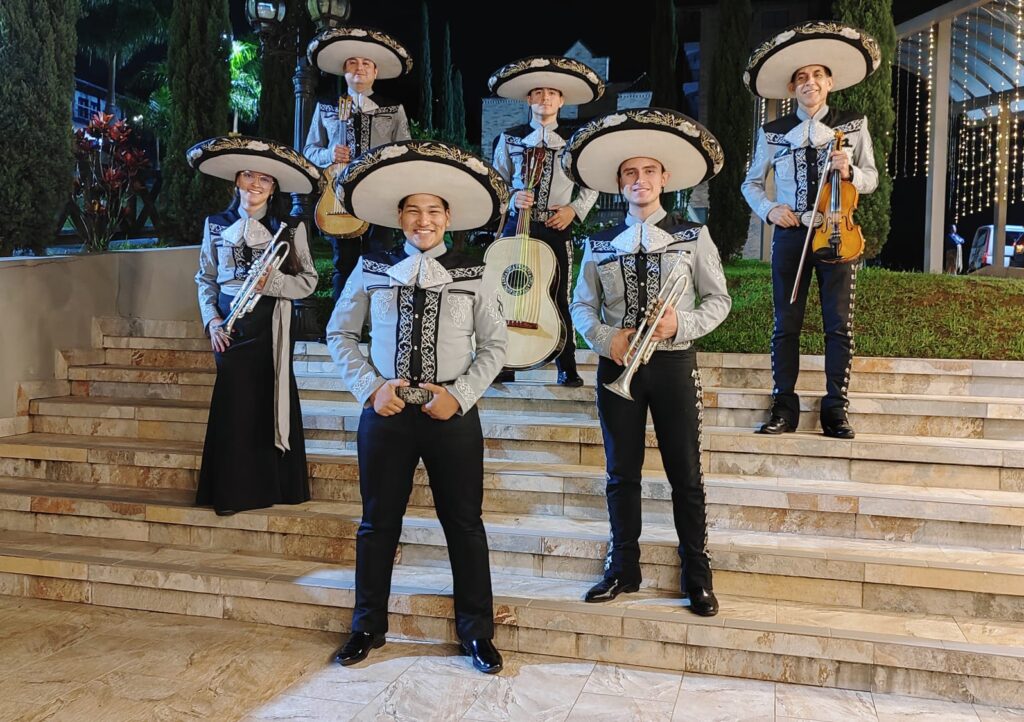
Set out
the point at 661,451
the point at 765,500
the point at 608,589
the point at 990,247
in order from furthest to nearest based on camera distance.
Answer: the point at 990,247, the point at 765,500, the point at 608,589, the point at 661,451

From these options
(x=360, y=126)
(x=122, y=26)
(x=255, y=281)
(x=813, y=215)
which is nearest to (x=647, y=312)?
(x=813, y=215)

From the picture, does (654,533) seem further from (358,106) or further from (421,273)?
(358,106)

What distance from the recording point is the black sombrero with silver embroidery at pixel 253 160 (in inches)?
180

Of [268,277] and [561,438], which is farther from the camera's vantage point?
[561,438]

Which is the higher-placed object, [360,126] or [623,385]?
[360,126]

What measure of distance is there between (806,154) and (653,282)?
162 cm

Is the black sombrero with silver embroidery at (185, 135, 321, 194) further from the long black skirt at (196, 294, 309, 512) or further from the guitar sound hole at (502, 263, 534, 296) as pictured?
the guitar sound hole at (502, 263, 534, 296)

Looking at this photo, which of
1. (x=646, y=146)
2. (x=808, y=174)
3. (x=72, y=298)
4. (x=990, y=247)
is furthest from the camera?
(x=990, y=247)

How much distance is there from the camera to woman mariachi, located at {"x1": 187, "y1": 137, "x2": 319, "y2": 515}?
4777 mm

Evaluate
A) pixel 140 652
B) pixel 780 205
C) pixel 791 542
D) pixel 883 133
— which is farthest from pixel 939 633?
pixel 883 133

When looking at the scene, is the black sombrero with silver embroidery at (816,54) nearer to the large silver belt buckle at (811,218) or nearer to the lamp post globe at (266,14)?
the large silver belt buckle at (811,218)

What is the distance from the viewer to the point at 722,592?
13.8ft

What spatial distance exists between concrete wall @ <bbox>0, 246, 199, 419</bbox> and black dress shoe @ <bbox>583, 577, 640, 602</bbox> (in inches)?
172

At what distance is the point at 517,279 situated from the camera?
5.11m
